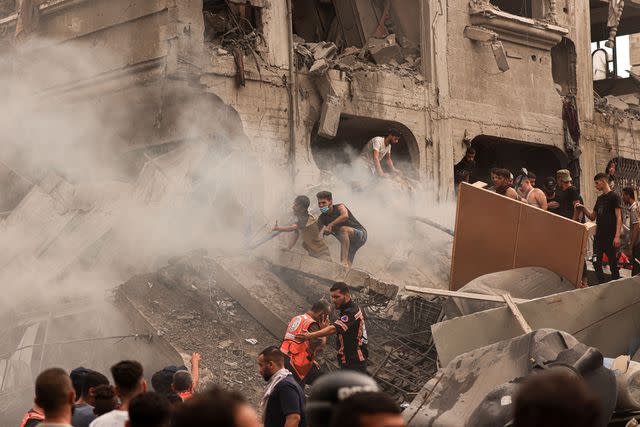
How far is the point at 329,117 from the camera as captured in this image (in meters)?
17.9

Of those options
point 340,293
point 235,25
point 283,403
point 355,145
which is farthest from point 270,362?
point 355,145

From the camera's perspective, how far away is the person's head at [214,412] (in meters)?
2.76

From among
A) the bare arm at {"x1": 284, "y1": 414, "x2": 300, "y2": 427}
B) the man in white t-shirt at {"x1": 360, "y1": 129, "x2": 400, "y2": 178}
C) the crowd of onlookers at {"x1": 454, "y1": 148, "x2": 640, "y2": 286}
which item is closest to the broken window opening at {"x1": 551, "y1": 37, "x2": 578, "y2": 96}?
the man in white t-shirt at {"x1": 360, "y1": 129, "x2": 400, "y2": 178}

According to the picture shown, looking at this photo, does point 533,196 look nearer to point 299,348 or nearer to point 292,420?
point 299,348

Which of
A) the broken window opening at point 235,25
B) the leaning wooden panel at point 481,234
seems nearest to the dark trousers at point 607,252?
the leaning wooden panel at point 481,234

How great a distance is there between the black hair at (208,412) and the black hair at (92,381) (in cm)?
345

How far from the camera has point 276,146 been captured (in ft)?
57.4

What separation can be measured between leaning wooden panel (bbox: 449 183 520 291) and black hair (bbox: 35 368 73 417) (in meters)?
8.99

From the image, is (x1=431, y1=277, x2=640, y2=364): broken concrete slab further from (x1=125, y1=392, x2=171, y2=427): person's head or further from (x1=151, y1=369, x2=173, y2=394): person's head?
(x1=125, y1=392, x2=171, y2=427): person's head

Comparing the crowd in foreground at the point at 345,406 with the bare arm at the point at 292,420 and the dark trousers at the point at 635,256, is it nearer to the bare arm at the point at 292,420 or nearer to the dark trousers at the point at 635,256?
the bare arm at the point at 292,420

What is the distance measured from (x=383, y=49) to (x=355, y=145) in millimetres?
1891

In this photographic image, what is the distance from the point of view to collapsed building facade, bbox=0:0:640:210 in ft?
54.3

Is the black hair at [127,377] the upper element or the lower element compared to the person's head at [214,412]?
lower

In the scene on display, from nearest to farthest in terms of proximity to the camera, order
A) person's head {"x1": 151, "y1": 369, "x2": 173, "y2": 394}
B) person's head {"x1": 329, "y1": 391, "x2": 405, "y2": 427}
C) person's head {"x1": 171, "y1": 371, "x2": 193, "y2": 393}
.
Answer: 1. person's head {"x1": 329, "y1": 391, "x2": 405, "y2": 427}
2. person's head {"x1": 171, "y1": 371, "x2": 193, "y2": 393}
3. person's head {"x1": 151, "y1": 369, "x2": 173, "y2": 394}
